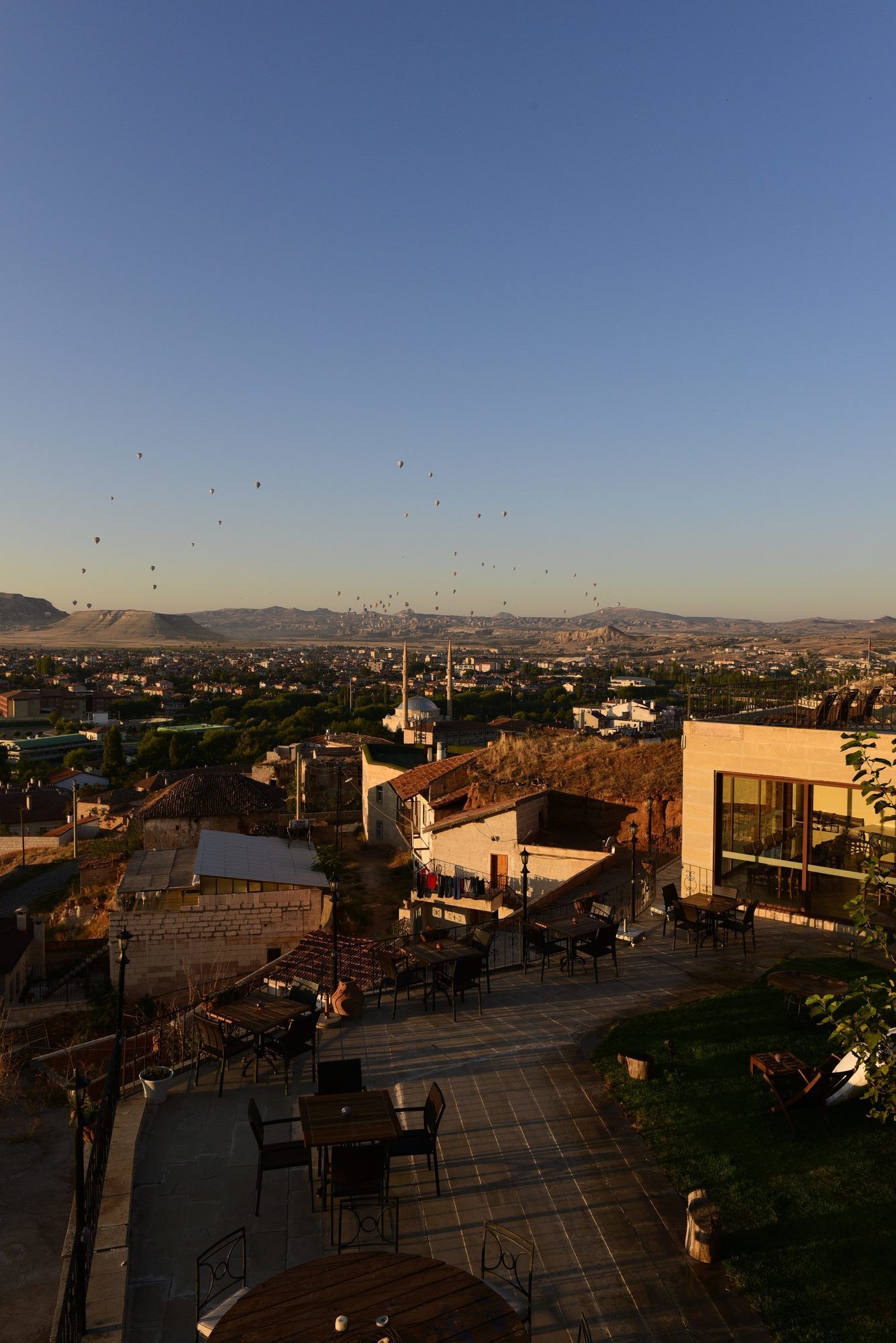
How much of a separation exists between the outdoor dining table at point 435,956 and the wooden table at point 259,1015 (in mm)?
1581

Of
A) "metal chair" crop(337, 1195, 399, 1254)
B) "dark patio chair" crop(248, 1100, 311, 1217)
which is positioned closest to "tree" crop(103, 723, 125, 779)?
"dark patio chair" crop(248, 1100, 311, 1217)

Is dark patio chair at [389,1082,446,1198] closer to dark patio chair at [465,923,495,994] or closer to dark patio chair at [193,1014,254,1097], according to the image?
dark patio chair at [193,1014,254,1097]

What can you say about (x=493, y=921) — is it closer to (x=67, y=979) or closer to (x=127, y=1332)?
(x=127, y=1332)

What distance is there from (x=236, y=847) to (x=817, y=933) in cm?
1576

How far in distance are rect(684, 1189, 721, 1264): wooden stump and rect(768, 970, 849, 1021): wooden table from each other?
3465 mm

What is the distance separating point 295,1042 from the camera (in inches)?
309

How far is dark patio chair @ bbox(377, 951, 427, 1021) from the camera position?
968cm

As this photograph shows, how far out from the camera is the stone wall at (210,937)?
18.9 metres

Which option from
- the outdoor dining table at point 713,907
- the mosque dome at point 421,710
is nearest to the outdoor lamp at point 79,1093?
the outdoor dining table at point 713,907

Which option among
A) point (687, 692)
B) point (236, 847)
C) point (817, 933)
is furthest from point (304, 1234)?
point (236, 847)

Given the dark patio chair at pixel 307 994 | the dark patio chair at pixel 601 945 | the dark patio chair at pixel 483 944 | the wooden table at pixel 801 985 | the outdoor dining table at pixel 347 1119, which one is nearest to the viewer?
the outdoor dining table at pixel 347 1119

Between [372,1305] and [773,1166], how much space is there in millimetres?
3696

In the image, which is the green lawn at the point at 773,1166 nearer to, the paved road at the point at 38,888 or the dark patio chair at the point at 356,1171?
the dark patio chair at the point at 356,1171

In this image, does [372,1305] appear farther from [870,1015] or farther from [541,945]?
[541,945]
